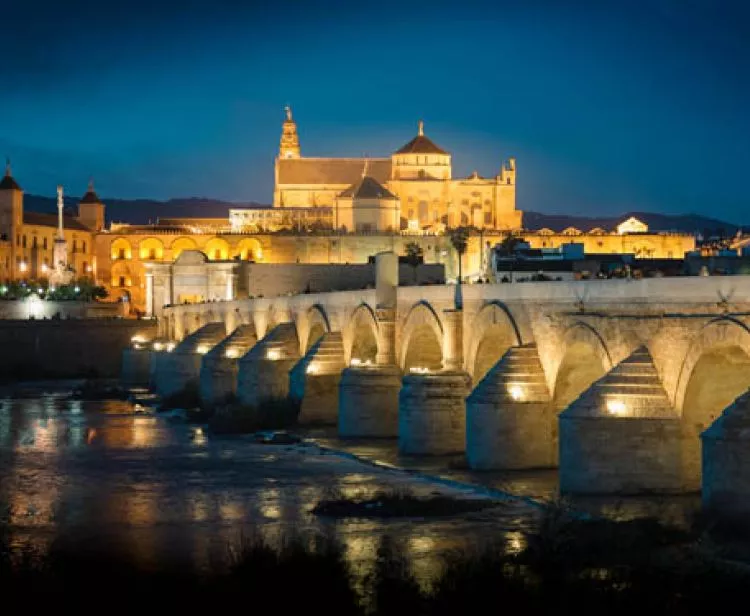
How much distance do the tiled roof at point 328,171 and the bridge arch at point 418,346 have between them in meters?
88.2

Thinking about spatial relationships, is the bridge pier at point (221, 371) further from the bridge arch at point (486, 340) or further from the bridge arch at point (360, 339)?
the bridge arch at point (486, 340)

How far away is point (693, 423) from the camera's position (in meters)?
22.6

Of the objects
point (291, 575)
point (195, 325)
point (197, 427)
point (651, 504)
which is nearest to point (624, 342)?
point (651, 504)

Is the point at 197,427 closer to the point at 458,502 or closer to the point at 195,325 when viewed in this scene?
the point at 458,502

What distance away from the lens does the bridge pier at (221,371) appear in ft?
153

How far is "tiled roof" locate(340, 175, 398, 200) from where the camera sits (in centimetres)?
11212

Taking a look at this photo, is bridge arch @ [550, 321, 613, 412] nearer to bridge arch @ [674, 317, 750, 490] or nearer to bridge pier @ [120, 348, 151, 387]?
bridge arch @ [674, 317, 750, 490]

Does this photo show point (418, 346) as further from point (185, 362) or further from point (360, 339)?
point (185, 362)

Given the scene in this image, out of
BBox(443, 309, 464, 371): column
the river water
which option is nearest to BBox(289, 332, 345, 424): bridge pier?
the river water

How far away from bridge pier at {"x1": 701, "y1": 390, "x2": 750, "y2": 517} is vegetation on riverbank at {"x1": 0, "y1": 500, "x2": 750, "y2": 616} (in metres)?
0.59

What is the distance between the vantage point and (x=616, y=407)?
22.8m

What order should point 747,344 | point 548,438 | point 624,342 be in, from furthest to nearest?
1. point 548,438
2. point 624,342
3. point 747,344

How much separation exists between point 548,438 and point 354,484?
3.48 meters

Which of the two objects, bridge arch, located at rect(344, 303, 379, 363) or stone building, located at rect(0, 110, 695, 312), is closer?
bridge arch, located at rect(344, 303, 379, 363)
